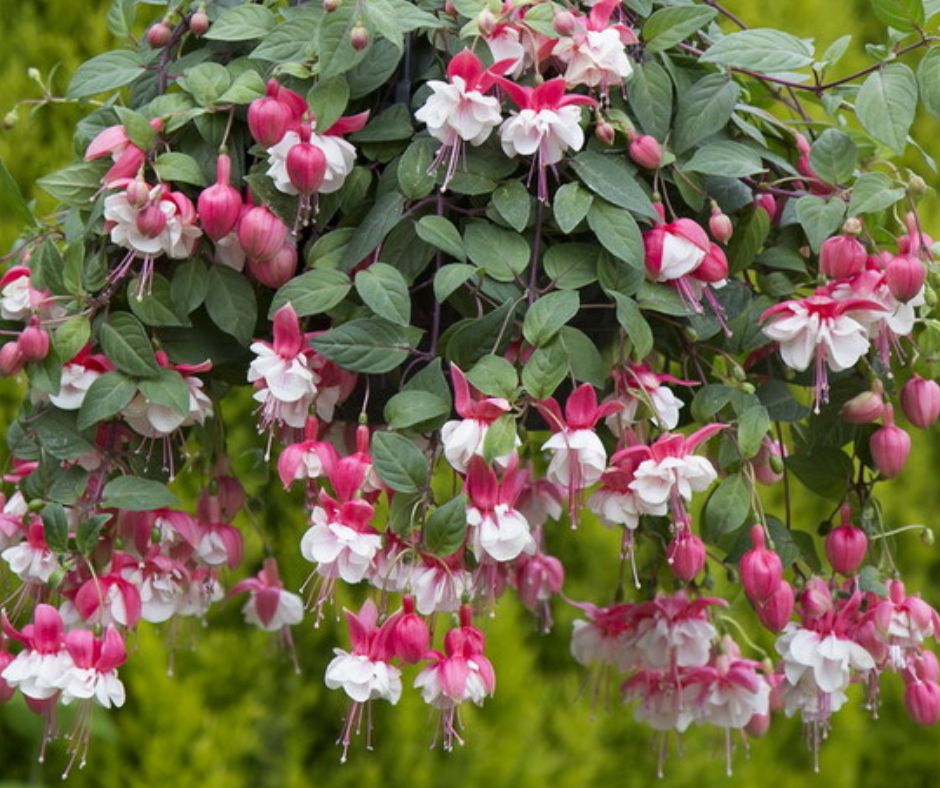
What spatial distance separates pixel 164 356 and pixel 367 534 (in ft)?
0.58

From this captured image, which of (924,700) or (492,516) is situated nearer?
(492,516)

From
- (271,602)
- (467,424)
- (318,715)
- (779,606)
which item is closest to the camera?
(467,424)

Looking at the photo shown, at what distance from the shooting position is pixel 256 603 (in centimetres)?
105

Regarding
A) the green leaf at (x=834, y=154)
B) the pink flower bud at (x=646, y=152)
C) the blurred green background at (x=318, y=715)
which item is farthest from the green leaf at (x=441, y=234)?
the blurred green background at (x=318, y=715)

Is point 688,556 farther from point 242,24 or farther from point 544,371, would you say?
point 242,24

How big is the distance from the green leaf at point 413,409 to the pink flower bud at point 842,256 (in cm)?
23

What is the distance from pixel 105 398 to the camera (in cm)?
80

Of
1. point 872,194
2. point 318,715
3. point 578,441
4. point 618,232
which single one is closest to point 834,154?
point 872,194

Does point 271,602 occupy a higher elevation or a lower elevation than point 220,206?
lower

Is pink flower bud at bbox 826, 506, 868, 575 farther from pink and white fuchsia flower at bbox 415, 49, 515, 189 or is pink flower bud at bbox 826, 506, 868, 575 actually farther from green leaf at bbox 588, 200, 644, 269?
pink and white fuchsia flower at bbox 415, 49, 515, 189

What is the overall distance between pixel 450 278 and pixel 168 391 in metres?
0.18

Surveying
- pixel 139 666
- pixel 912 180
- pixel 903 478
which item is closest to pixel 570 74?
pixel 912 180

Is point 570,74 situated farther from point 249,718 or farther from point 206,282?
point 249,718

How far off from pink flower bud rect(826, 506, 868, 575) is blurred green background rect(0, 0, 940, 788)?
2.48ft
